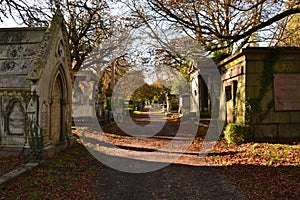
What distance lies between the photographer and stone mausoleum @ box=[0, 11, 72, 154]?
7.46 m

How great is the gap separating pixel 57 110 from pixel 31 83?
190cm

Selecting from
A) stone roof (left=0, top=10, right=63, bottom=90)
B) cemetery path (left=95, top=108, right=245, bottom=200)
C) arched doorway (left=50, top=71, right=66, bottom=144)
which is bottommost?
cemetery path (left=95, top=108, right=245, bottom=200)

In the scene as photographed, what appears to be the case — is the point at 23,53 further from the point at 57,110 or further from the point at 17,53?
the point at 57,110

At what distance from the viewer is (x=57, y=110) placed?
902 cm

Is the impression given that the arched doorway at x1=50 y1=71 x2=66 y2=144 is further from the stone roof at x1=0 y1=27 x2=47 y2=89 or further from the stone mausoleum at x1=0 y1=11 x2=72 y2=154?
the stone roof at x1=0 y1=27 x2=47 y2=89

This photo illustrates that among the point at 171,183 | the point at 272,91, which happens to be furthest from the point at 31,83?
the point at 272,91

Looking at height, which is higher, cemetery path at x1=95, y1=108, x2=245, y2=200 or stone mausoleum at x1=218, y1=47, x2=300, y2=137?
stone mausoleum at x1=218, y1=47, x2=300, y2=137

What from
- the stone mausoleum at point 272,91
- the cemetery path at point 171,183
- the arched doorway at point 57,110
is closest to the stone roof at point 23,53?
the arched doorway at point 57,110

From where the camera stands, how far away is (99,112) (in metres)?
19.3

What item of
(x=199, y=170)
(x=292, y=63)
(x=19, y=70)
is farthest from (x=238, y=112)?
(x=19, y=70)

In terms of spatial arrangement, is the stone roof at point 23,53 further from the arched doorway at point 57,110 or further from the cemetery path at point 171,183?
the cemetery path at point 171,183

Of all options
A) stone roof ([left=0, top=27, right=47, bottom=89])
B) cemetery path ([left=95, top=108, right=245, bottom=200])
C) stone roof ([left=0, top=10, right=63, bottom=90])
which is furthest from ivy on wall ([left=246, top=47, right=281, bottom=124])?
stone roof ([left=0, top=27, right=47, bottom=89])

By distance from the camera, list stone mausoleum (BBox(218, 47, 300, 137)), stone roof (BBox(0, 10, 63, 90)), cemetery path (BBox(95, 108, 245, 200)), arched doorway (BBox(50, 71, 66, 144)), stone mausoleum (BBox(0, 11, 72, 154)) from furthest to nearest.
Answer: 1. stone mausoleum (BBox(218, 47, 300, 137))
2. arched doorway (BBox(50, 71, 66, 144))
3. stone roof (BBox(0, 10, 63, 90))
4. stone mausoleum (BBox(0, 11, 72, 154))
5. cemetery path (BBox(95, 108, 245, 200))

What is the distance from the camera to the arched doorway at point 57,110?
8492mm
